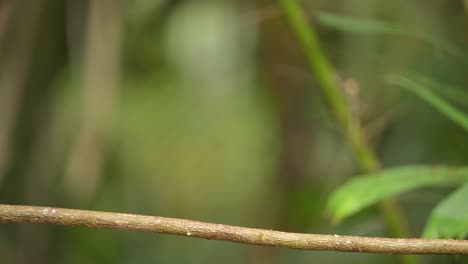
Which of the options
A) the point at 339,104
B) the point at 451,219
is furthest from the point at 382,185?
the point at 339,104

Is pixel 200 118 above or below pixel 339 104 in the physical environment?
above

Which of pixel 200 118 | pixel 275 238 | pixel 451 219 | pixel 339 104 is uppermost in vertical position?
pixel 200 118

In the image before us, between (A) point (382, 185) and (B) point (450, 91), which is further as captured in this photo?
(B) point (450, 91)

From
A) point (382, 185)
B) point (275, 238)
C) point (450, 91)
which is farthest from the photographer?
point (450, 91)

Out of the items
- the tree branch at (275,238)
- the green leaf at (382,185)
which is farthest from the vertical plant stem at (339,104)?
the tree branch at (275,238)

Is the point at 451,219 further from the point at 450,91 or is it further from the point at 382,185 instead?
the point at 450,91

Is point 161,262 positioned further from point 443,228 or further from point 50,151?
point 443,228

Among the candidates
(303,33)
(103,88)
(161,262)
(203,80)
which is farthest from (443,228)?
(161,262)

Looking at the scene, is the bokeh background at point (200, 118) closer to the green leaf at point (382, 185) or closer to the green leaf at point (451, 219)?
the green leaf at point (382, 185)
